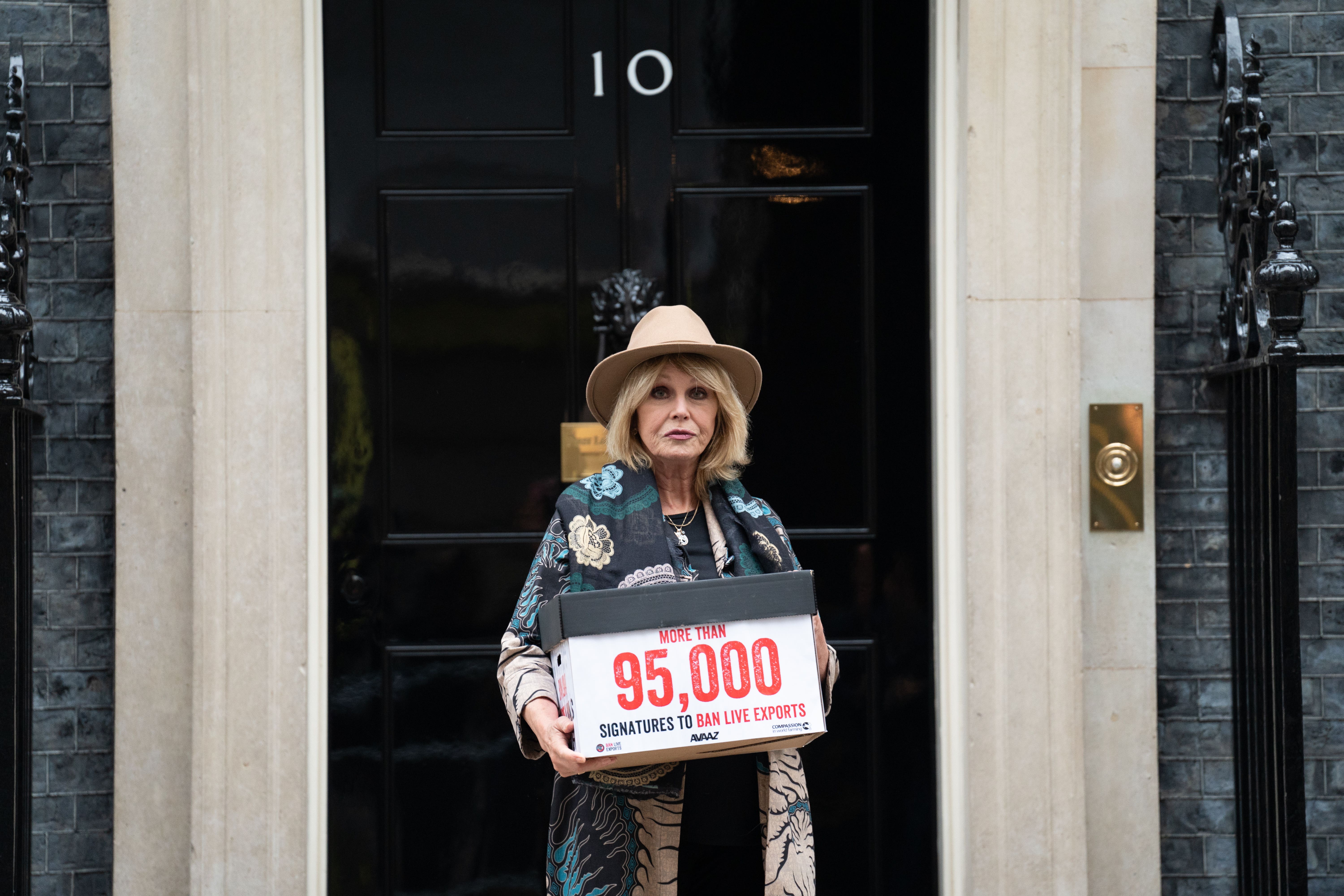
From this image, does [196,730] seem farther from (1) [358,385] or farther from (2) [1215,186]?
(2) [1215,186]

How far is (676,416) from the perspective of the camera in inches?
87.7

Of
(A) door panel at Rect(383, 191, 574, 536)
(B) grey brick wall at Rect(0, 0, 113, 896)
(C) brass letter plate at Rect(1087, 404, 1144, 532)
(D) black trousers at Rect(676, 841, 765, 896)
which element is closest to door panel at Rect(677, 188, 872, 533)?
(A) door panel at Rect(383, 191, 574, 536)

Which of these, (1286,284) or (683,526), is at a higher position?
(1286,284)

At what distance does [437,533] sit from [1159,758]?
7.37ft

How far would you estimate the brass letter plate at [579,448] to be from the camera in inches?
128

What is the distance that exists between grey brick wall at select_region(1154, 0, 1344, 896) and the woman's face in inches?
65.6

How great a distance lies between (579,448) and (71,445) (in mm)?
1474

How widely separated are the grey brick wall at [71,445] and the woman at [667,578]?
5.49 feet

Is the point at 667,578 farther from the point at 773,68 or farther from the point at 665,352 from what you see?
the point at 773,68

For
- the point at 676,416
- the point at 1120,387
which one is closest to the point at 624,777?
the point at 676,416

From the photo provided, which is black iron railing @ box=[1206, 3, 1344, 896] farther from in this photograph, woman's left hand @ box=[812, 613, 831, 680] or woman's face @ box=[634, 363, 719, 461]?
woman's face @ box=[634, 363, 719, 461]

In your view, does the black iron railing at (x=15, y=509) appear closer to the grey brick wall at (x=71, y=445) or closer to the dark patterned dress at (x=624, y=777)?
the grey brick wall at (x=71, y=445)

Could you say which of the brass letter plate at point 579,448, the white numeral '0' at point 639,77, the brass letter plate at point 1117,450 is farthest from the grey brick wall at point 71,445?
the brass letter plate at point 1117,450

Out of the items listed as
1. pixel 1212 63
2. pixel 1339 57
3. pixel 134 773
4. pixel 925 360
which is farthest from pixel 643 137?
pixel 134 773
